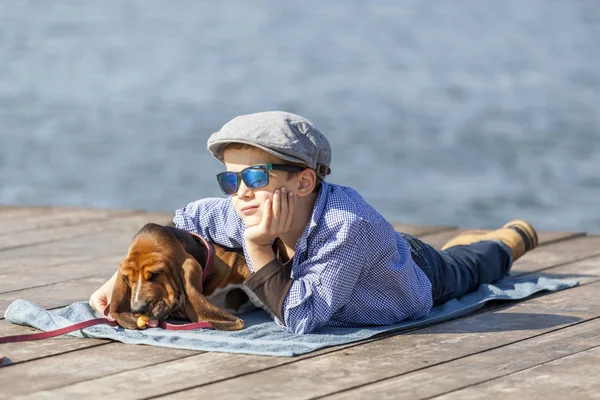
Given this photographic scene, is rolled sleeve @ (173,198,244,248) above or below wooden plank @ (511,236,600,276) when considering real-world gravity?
above

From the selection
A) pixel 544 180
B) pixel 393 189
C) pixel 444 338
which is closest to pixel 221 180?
pixel 444 338

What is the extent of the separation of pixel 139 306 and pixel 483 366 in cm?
115

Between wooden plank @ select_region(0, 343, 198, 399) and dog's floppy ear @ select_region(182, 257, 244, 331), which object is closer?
wooden plank @ select_region(0, 343, 198, 399)

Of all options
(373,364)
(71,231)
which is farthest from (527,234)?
(71,231)

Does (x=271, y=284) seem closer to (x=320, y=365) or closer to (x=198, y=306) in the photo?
(x=198, y=306)

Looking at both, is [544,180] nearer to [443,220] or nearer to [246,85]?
[443,220]

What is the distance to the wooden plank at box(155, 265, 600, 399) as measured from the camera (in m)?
3.25

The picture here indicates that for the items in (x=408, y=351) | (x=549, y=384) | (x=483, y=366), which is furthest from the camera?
(x=408, y=351)

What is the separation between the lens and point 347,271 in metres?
3.81

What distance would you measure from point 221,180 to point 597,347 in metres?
1.35

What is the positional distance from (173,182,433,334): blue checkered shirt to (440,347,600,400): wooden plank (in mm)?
679

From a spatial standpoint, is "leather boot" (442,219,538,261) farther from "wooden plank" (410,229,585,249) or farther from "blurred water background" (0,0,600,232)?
"blurred water background" (0,0,600,232)

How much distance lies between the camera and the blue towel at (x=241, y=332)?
12.0 ft

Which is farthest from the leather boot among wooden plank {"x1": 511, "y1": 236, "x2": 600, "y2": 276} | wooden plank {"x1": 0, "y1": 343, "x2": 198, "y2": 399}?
wooden plank {"x1": 0, "y1": 343, "x2": 198, "y2": 399}
